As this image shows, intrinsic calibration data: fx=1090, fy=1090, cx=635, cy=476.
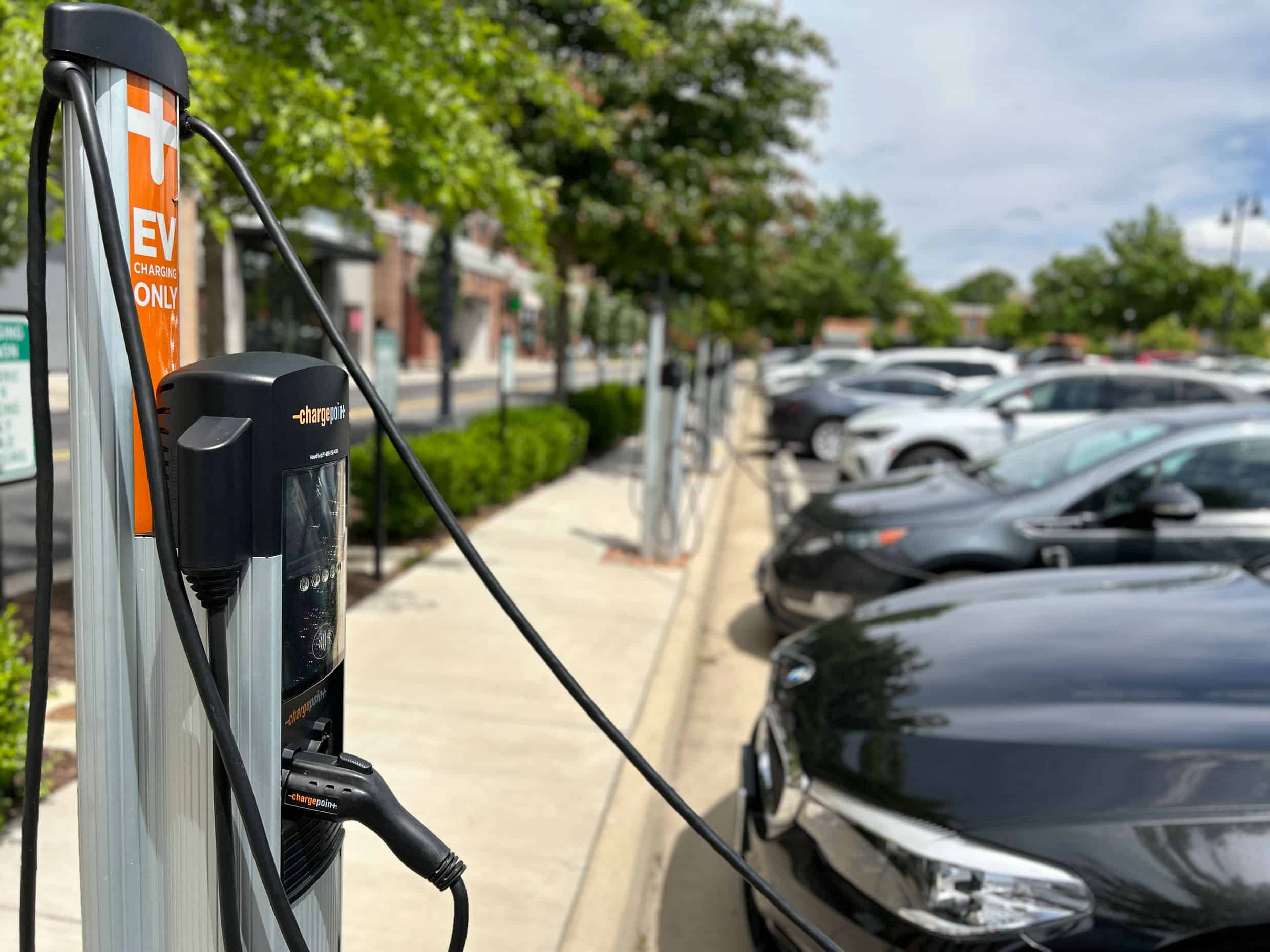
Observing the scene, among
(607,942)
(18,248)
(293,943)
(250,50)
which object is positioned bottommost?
(607,942)

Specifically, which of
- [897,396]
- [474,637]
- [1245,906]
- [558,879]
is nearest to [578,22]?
[897,396]

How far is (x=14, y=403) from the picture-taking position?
12.4ft

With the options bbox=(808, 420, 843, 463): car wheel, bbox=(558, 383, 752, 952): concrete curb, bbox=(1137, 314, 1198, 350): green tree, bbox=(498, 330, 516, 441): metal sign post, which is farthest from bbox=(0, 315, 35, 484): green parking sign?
bbox=(1137, 314, 1198, 350): green tree

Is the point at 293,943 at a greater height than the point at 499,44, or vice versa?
the point at 499,44

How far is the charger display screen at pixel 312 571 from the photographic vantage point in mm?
1470

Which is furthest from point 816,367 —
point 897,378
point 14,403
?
point 14,403

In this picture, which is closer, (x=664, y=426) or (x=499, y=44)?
(x=499, y=44)

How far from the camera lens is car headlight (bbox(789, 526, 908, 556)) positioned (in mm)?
5555

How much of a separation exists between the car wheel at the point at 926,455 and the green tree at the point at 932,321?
82.0 m

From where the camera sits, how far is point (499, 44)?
5980 millimetres

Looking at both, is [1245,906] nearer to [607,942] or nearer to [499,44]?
[607,942]

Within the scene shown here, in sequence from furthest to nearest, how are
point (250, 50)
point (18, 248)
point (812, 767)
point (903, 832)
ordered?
point (18, 248) → point (250, 50) → point (812, 767) → point (903, 832)

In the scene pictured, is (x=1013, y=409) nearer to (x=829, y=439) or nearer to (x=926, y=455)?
(x=926, y=455)

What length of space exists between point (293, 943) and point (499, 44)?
548 centimetres
